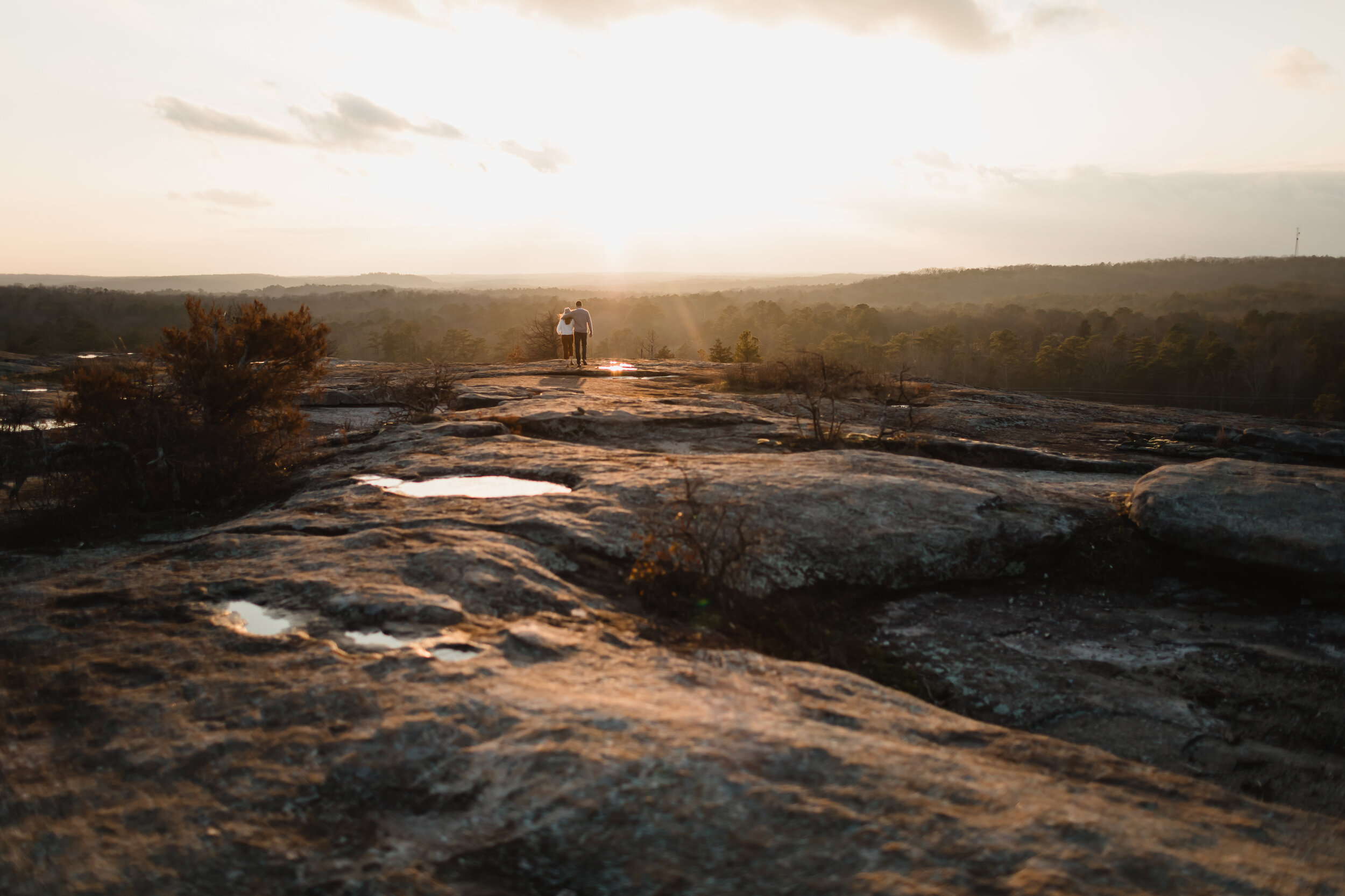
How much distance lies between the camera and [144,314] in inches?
2977

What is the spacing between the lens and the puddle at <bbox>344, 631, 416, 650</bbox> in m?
3.37

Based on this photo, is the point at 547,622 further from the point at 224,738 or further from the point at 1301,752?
the point at 1301,752

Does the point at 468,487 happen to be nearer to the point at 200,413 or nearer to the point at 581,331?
the point at 200,413

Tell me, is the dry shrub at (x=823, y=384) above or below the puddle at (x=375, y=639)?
above

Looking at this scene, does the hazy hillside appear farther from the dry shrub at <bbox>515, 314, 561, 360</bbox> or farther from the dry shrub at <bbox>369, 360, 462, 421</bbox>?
the dry shrub at <bbox>369, 360, 462, 421</bbox>

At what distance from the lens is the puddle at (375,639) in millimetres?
3371

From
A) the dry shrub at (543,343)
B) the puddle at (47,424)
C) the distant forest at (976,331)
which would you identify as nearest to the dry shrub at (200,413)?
the puddle at (47,424)

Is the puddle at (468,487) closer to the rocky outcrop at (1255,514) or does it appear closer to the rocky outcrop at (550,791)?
the rocky outcrop at (550,791)

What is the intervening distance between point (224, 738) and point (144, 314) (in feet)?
302

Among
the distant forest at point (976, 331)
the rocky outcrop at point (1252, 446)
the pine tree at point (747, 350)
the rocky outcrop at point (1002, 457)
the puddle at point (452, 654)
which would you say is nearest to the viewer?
the puddle at point (452, 654)

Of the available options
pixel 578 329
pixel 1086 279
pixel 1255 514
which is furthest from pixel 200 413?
pixel 1086 279

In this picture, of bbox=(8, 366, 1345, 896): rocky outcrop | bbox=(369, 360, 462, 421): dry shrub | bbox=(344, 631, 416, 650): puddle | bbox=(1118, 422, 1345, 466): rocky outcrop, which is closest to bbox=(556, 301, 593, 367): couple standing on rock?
bbox=(369, 360, 462, 421): dry shrub

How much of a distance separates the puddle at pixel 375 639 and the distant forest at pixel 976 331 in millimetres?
7857

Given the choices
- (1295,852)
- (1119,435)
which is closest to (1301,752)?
(1295,852)
